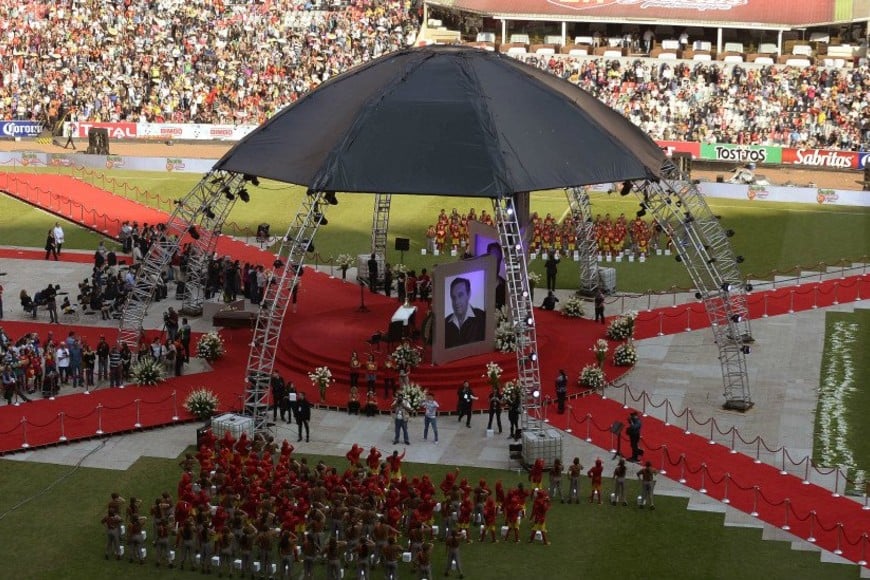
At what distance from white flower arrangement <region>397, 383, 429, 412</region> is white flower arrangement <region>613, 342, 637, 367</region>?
7.99 metres

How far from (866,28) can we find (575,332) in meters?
44.5

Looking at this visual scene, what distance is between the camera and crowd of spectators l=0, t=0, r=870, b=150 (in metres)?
84.1

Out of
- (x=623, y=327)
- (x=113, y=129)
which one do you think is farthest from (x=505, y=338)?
(x=113, y=129)

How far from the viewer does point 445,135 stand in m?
47.1

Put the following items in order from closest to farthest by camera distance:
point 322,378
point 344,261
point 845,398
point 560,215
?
point 322,378 → point 845,398 → point 344,261 → point 560,215

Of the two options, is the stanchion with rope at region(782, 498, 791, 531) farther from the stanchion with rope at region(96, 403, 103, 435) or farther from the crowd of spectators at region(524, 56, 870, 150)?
the crowd of spectators at region(524, 56, 870, 150)

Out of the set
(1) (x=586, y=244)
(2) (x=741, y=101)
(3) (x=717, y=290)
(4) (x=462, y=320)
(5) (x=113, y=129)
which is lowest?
(4) (x=462, y=320)

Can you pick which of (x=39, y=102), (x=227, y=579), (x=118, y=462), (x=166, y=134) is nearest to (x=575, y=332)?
(x=118, y=462)

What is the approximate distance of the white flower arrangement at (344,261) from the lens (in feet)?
203

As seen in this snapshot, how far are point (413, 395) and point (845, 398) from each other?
45.0ft

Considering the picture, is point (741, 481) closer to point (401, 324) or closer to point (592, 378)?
point (592, 378)

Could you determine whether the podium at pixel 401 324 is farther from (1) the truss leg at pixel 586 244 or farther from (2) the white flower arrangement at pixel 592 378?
(1) the truss leg at pixel 586 244

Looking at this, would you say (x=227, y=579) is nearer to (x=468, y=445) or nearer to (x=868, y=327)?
(x=468, y=445)

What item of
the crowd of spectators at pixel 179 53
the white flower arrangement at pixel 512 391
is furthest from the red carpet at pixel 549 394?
the crowd of spectators at pixel 179 53
